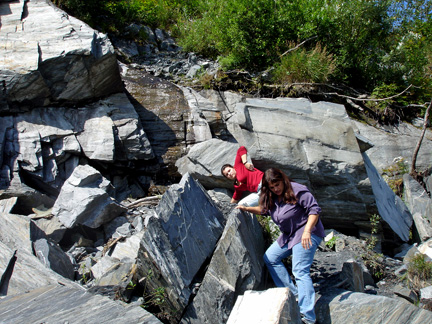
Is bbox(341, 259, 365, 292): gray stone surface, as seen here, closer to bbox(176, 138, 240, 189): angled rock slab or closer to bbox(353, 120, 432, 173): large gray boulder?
bbox(176, 138, 240, 189): angled rock slab

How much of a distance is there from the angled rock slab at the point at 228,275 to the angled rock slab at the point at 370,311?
3.03ft

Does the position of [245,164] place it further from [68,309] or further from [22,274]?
[22,274]

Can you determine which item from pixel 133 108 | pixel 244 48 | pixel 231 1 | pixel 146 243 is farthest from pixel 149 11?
pixel 146 243

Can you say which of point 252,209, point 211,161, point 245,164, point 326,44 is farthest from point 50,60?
point 326,44

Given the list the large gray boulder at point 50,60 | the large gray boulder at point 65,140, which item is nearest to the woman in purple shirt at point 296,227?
the large gray boulder at point 65,140

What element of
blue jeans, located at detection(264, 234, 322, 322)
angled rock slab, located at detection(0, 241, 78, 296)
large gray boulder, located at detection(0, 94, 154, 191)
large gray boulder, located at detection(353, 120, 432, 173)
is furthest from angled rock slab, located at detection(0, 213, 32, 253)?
large gray boulder, located at detection(353, 120, 432, 173)

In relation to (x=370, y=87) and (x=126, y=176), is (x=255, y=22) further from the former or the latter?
(x=126, y=176)

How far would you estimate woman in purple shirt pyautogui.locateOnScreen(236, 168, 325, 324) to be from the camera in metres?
3.96

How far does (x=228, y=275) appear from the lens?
4.20m

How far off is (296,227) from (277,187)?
0.54 meters

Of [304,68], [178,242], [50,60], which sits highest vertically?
[50,60]

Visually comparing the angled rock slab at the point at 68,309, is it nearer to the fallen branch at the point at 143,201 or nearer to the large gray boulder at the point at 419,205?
the fallen branch at the point at 143,201

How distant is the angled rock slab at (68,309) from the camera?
329 cm

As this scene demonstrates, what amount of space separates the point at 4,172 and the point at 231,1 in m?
9.32
